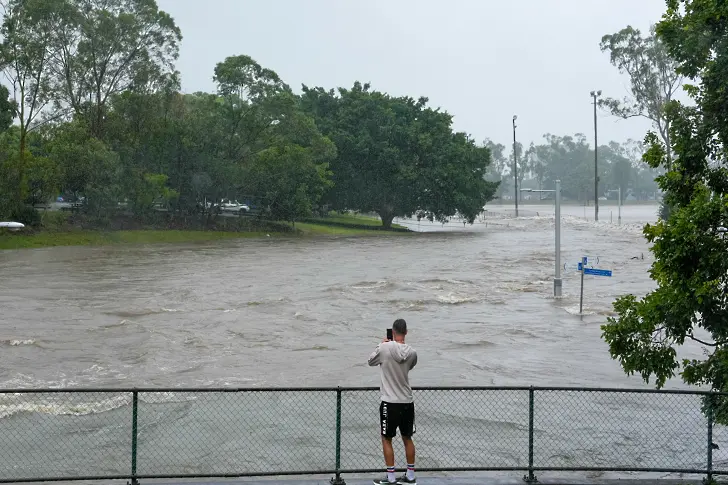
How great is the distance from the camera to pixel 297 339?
2438 centimetres

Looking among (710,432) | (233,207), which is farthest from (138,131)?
(710,432)

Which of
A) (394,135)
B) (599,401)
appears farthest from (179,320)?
(394,135)

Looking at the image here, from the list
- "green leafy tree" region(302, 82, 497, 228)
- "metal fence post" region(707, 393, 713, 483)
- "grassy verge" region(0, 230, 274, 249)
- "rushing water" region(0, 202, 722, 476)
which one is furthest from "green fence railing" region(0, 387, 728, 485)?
"green leafy tree" region(302, 82, 497, 228)

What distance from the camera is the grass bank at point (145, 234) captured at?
5469cm

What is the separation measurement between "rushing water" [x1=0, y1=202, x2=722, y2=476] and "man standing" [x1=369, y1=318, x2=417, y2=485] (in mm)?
3556

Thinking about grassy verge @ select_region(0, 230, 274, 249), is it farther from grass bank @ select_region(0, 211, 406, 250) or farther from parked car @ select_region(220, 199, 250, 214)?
parked car @ select_region(220, 199, 250, 214)

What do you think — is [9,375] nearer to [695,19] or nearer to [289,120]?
[695,19]

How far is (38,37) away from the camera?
6197cm

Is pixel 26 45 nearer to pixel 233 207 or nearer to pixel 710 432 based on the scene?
pixel 233 207

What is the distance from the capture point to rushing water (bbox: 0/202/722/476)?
561 inches

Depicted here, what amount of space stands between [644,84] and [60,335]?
74.5m

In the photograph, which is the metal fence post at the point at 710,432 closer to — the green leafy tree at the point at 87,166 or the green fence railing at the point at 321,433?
the green fence railing at the point at 321,433

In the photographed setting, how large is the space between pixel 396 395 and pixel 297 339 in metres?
15.5

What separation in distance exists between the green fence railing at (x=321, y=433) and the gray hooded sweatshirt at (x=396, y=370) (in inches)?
83.7
